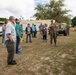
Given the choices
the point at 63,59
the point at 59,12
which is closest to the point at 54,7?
the point at 59,12

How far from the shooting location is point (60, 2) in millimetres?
61594

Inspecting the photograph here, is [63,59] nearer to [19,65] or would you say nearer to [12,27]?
[19,65]

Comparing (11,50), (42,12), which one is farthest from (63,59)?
(42,12)

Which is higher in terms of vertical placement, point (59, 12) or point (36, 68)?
point (59, 12)

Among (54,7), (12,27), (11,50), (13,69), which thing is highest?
(54,7)

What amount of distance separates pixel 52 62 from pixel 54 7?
52.9 metres

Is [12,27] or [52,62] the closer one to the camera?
[12,27]

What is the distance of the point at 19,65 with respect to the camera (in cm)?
812

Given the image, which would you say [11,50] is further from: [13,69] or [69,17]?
[69,17]

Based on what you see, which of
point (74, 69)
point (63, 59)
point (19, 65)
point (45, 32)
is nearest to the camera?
point (74, 69)

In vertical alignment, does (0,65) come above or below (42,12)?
below

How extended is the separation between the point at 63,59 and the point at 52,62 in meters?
0.68

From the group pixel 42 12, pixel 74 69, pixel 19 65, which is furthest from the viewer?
pixel 42 12

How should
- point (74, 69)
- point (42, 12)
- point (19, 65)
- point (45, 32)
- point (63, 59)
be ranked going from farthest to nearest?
1. point (42, 12)
2. point (45, 32)
3. point (63, 59)
4. point (19, 65)
5. point (74, 69)
